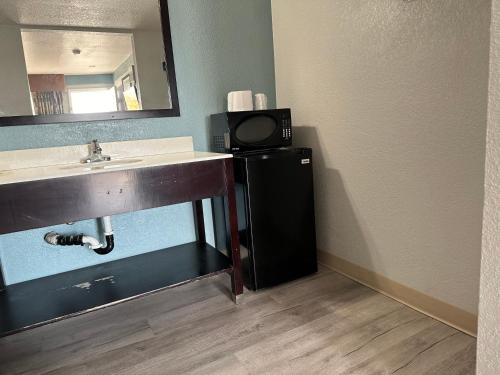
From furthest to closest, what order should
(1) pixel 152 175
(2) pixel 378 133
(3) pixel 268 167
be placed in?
(3) pixel 268 167
(2) pixel 378 133
(1) pixel 152 175

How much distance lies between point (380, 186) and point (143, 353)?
133cm

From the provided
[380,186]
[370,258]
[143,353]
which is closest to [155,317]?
[143,353]

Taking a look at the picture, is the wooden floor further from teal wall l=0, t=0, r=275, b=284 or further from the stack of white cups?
the stack of white cups

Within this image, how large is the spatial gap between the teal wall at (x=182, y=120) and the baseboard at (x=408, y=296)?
3.03 ft

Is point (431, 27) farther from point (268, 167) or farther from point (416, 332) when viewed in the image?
point (416, 332)

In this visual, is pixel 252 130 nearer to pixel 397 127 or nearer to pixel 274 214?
pixel 274 214

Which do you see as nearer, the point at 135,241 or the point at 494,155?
the point at 494,155

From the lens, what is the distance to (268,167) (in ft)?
6.00

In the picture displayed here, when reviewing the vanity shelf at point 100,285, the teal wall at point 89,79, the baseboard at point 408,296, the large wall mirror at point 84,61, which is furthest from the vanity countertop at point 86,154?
the baseboard at point 408,296

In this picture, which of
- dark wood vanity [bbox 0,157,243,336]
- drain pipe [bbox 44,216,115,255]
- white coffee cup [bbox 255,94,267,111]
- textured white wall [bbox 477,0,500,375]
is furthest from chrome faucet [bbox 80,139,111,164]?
textured white wall [bbox 477,0,500,375]

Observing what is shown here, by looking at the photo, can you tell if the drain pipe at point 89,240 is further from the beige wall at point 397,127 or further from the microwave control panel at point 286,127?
the beige wall at point 397,127

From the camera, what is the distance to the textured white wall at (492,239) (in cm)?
78

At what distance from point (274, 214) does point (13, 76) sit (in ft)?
4.73

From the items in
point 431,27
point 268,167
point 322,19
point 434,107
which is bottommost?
point 268,167
